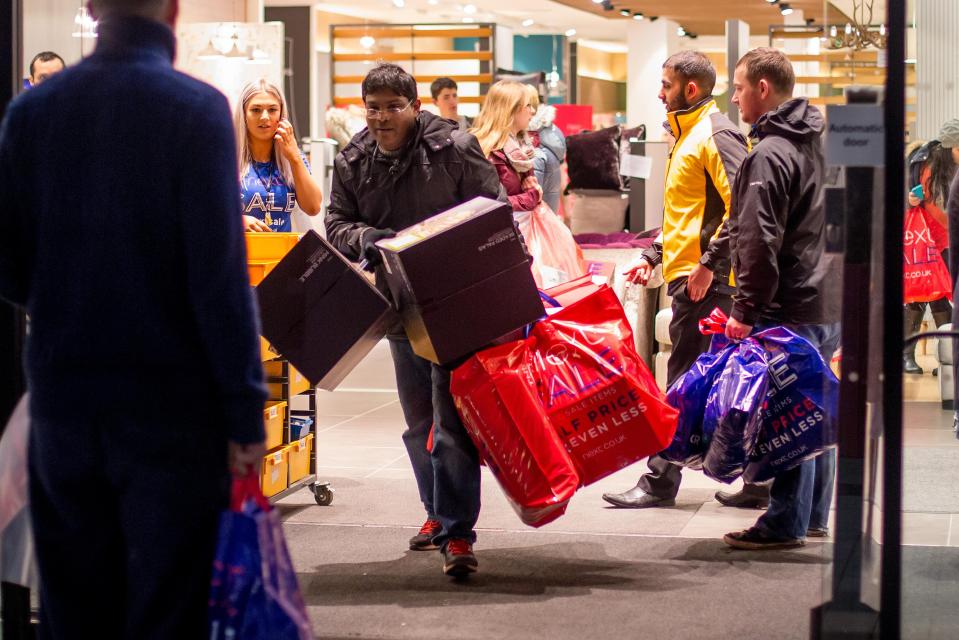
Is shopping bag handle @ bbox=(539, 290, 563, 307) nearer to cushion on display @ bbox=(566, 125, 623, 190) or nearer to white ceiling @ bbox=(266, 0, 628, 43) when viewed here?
cushion on display @ bbox=(566, 125, 623, 190)

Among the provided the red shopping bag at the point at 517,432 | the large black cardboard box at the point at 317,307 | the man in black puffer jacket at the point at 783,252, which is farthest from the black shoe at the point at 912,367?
the large black cardboard box at the point at 317,307

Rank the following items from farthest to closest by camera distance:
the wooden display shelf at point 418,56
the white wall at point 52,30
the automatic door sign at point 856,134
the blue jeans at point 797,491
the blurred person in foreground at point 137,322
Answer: the wooden display shelf at point 418,56 → the blue jeans at point 797,491 → the white wall at point 52,30 → the automatic door sign at point 856,134 → the blurred person in foreground at point 137,322

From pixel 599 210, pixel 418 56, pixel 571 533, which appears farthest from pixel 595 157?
pixel 418 56

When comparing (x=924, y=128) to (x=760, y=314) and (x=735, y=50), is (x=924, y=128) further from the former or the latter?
(x=760, y=314)

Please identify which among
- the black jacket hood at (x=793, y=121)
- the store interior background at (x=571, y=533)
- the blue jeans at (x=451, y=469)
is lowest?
the store interior background at (x=571, y=533)

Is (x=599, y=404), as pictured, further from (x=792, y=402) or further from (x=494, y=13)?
(x=494, y=13)

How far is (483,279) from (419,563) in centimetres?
109

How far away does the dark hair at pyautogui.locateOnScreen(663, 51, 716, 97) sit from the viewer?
15.3 feet

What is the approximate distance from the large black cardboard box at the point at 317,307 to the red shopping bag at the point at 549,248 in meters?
3.24

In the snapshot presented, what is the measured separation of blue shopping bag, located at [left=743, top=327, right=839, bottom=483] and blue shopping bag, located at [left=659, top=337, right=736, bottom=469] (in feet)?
0.53

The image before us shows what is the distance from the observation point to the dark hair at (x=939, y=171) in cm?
629

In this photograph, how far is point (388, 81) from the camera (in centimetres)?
387

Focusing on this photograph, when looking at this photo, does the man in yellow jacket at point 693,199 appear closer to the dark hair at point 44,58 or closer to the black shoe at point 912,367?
the dark hair at point 44,58

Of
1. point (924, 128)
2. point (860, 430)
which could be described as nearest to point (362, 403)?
point (924, 128)
